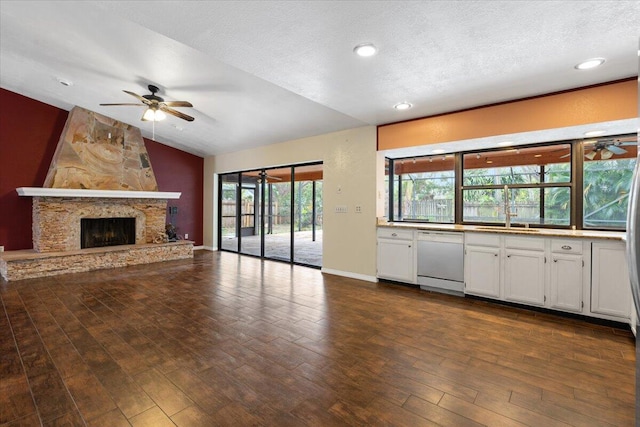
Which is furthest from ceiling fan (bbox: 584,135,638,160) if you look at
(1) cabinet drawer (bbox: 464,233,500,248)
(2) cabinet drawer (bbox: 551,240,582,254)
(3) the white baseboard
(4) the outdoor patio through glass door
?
(4) the outdoor patio through glass door

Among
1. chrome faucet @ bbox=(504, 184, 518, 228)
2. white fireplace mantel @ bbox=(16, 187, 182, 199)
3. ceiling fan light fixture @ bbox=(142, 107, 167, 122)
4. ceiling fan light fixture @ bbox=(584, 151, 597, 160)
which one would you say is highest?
ceiling fan light fixture @ bbox=(142, 107, 167, 122)

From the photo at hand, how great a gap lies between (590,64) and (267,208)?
242 inches

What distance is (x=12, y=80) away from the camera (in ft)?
16.7

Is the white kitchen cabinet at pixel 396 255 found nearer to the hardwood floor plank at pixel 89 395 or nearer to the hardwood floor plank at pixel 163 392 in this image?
the hardwood floor plank at pixel 163 392

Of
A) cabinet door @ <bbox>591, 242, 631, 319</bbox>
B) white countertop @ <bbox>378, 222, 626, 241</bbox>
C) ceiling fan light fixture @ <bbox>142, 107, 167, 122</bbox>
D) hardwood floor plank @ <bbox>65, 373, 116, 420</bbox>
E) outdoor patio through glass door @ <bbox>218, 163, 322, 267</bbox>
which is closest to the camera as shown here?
hardwood floor plank @ <bbox>65, 373, 116, 420</bbox>

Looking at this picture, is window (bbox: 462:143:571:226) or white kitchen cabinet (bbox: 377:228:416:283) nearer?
window (bbox: 462:143:571:226)

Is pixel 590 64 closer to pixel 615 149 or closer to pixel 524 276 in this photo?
pixel 615 149

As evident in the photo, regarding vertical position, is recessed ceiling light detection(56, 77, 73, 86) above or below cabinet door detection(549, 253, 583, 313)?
above

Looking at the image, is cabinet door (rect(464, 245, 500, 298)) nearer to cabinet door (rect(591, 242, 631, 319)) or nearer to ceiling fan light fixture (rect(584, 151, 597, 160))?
cabinet door (rect(591, 242, 631, 319))

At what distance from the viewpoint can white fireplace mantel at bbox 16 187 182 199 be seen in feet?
16.9

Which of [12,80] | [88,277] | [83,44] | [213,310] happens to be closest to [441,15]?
[213,310]

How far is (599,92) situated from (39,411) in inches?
204

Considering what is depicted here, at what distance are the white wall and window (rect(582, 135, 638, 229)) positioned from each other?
2.58m

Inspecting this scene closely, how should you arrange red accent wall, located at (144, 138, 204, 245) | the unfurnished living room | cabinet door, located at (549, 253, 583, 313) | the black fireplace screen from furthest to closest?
1. red accent wall, located at (144, 138, 204, 245)
2. the black fireplace screen
3. cabinet door, located at (549, 253, 583, 313)
4. the unfurnished living room
